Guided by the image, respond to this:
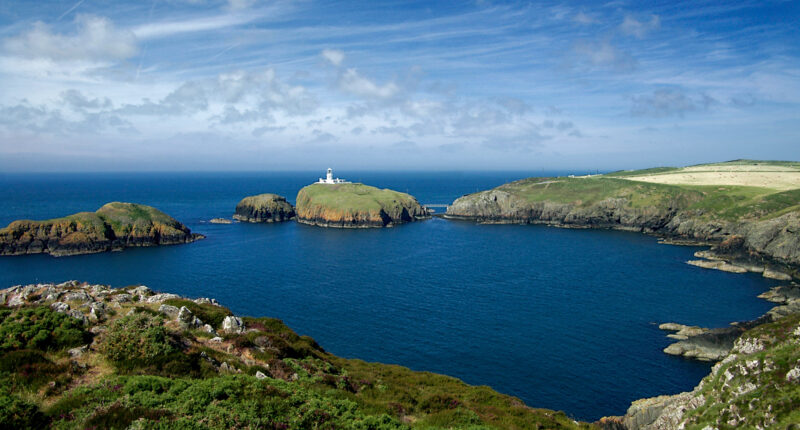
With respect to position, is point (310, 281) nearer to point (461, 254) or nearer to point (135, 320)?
point (461, 254)

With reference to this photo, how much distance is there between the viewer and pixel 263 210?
152m

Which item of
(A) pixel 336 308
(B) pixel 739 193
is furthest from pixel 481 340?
(B) pixel 739 193

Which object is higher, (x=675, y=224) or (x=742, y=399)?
(x=675, y=224)

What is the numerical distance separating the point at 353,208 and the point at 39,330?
423ft

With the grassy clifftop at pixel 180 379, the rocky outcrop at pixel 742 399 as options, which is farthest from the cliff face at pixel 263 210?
the rocky outcrop at pixel 742 399

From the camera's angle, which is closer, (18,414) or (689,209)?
(18,414)

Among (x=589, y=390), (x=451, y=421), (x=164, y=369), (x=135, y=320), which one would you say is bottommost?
(x=589, y=390)

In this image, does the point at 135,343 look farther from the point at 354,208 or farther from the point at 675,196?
the point at 675,196

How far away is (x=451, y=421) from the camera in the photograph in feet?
62.0

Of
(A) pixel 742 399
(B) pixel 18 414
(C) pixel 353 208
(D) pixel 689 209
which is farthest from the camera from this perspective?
(C) pixel 353 208

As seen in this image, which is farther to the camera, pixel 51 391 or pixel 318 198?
pixel 318 198

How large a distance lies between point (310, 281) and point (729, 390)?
62.3m

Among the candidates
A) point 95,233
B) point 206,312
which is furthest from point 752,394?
point 95,233

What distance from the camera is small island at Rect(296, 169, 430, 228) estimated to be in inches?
5679
